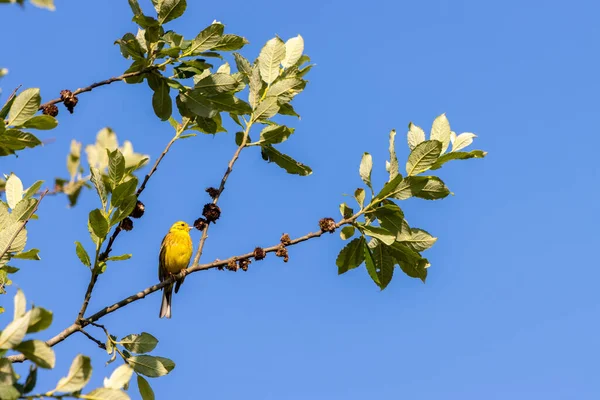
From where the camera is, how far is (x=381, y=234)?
13.0 ft

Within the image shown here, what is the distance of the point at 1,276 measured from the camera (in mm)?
4359

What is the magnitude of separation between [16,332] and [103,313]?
1067 millimetres

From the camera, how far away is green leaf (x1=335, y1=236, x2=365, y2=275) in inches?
167

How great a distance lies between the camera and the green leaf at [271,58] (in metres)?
4.22

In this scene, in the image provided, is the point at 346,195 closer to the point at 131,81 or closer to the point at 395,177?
the point at 395,177

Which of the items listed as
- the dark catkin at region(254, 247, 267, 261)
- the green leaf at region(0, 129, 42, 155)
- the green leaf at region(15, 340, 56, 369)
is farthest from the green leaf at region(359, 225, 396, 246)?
the green leaf at region(15, 340, 56, 369)

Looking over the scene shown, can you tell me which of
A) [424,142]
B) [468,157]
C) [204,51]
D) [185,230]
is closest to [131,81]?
[204,51]

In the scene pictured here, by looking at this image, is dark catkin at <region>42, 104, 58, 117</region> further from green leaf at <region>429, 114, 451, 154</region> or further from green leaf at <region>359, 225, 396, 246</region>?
green leaf at <region>429, 114, 451, 154</region>

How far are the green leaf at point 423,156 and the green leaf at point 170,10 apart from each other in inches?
52.7

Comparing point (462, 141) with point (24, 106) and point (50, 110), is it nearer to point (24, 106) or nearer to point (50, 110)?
point (50, 110)

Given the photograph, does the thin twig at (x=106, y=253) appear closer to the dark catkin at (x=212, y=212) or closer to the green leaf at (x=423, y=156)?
the dark catkin at (x=212, y=212)

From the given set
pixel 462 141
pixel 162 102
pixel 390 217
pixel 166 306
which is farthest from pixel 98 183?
pixel 166 306

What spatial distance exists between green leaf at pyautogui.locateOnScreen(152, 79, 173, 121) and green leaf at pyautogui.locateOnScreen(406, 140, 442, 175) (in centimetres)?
126

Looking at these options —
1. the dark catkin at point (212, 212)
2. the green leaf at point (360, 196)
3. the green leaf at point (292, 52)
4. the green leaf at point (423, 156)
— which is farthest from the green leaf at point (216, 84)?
the green leaf at point (423, 156)
